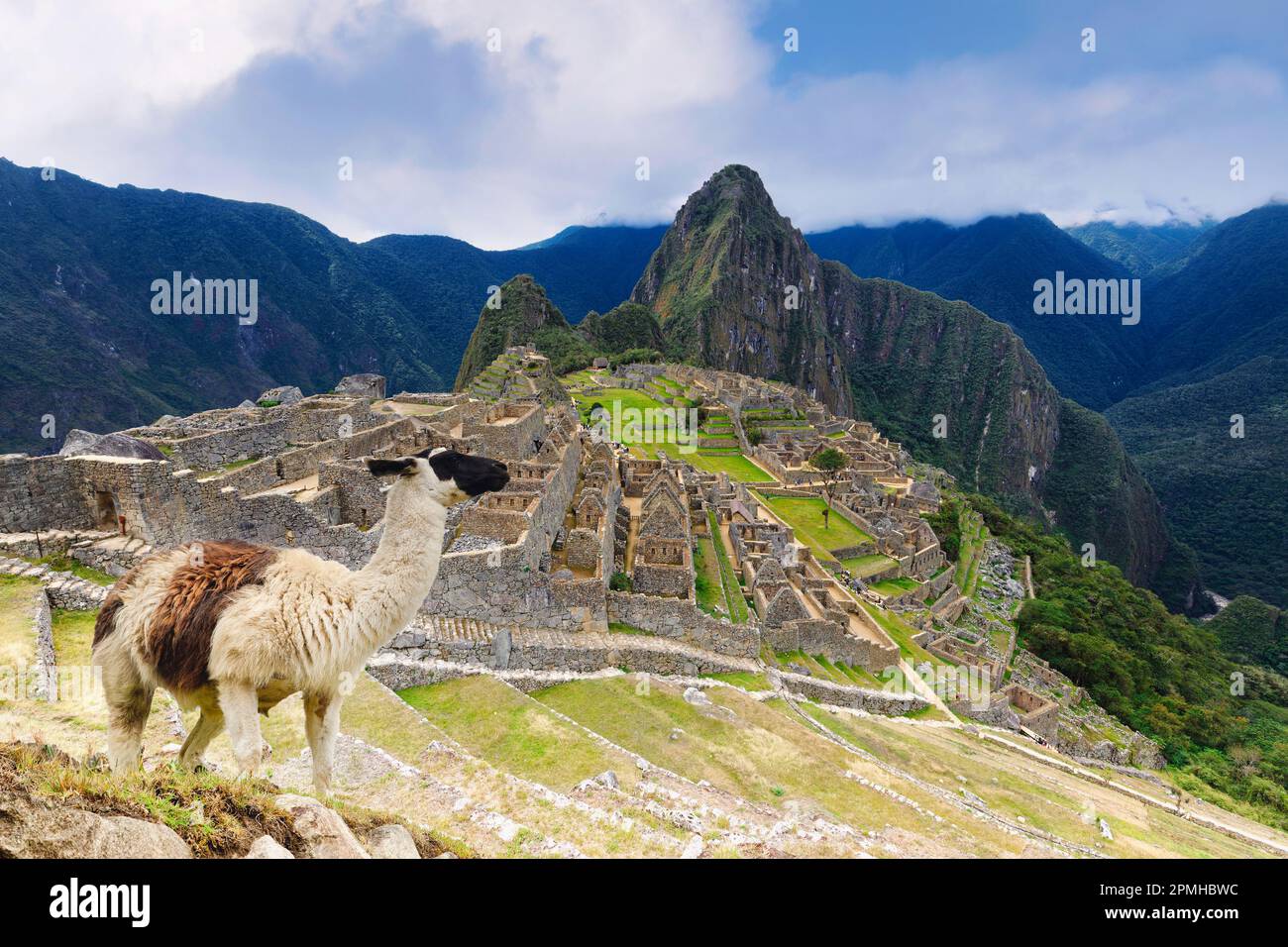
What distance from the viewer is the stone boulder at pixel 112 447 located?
14.8 meters

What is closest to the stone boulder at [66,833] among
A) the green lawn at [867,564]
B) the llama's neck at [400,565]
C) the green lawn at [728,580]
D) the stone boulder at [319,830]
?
the stone boulder at [319,830]

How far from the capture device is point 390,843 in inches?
152

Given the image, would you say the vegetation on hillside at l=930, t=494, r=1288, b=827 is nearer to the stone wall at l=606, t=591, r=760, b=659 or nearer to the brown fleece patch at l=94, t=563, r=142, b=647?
the stone wall at l=606, t=591, r=760, b=659

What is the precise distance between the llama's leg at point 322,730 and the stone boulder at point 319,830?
94 centimetres

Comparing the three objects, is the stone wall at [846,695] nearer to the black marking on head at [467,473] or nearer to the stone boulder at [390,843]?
the stone boulder at [390,843]

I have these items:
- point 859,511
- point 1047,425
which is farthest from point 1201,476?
point 859,511

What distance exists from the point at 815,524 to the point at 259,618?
35.7 meters

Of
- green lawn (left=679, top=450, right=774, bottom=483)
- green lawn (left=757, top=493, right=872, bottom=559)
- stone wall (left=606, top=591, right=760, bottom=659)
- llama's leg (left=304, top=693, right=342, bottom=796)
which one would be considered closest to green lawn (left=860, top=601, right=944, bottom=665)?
green lawn (left=757, top=493, right=872, bottom=559)

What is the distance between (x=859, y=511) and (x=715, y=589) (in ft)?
78.5

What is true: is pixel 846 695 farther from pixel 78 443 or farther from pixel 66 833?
pixel 78 443

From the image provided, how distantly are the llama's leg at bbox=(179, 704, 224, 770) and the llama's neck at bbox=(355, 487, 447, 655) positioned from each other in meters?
1.41

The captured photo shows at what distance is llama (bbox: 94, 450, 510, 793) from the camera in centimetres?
401
